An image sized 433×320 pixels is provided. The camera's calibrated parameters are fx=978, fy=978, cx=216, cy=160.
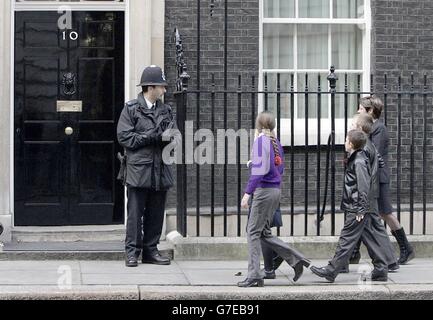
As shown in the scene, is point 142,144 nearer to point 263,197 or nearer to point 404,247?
point 263,197

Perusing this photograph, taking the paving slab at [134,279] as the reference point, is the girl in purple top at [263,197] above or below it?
above

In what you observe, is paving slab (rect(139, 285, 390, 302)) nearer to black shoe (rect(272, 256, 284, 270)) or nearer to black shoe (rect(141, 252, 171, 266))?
black shoe (rect(272, 256, 284, 270))

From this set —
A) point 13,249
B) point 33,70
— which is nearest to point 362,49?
point 33,70

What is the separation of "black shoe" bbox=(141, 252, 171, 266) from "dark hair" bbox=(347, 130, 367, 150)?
2354 millimetres

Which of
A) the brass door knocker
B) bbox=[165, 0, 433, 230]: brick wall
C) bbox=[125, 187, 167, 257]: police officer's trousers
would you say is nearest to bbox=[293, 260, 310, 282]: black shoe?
bbox=[125, 187, 167, 257]: police officer's trousers

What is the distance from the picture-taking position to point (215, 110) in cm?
1138

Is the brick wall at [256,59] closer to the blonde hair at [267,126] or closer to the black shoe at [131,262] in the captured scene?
the black shoe at [131,262]

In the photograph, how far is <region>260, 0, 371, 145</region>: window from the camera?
11.8m

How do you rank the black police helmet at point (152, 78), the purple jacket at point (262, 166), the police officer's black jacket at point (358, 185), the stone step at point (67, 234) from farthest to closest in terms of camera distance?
1. the stone step at point (67, 234)
2. the black police helmet at point (152, 78)
3. the police officer's black jacket at point (358, 185)
4. the purple jacket at point (262, 166)

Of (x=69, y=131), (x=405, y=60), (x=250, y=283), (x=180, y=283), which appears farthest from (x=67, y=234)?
(x=405, y=60)

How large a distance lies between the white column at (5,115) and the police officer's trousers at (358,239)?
12.3ft

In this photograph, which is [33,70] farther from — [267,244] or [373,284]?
[373,284]

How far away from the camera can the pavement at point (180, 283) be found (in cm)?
861

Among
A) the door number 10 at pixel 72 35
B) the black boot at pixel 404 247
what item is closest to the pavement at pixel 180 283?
the black boot at pixel 404 247
